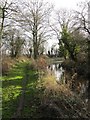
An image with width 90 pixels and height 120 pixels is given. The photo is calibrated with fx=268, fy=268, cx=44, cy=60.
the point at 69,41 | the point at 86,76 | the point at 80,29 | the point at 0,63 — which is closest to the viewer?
the point at 0,63

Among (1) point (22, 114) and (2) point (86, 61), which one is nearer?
(1) point (22, 114)

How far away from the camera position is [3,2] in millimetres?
31250

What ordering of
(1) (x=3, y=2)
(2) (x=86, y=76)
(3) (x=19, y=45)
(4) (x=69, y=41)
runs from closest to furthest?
(2) (x=86, y=76)
(1) (x=3, y=2)
(4) (x=69, y=41)
(3) (x=19, y=45)

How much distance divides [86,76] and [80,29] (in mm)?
12534

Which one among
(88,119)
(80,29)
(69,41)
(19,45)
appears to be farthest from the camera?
(19,45)

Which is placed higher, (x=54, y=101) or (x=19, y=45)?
(x=19, y=45)

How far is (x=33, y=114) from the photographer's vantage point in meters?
9.88

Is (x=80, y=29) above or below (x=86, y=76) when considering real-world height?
above

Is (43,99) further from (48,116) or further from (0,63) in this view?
(0,63)

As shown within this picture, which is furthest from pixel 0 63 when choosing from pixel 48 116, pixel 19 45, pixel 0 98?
pixel 19 45

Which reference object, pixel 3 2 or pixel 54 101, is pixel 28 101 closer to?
pixel 54 101

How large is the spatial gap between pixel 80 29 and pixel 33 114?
2965 centimetres

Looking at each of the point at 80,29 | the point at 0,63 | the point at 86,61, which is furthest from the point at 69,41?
the point at 0,63

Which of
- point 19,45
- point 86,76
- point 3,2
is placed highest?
point 3,2
